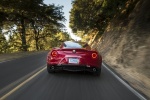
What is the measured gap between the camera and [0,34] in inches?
1752

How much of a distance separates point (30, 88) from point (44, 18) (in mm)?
39665

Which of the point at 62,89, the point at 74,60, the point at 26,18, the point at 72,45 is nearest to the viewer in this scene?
the point at 62,89

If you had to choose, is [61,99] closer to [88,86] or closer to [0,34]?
[88,86]

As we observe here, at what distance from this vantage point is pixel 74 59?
11.4m

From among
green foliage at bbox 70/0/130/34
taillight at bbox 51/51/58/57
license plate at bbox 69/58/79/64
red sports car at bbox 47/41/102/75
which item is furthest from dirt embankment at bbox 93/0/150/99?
green foliage at bbox 70/0/130/34

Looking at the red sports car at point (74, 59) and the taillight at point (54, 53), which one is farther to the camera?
the taillight at point (54, 53)

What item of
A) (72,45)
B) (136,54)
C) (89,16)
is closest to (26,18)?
(89,16)

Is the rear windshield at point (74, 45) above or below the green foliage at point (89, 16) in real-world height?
below

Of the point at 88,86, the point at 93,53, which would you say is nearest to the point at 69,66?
the point at 93,53

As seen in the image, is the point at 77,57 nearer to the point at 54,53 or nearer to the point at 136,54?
the point at 54,53

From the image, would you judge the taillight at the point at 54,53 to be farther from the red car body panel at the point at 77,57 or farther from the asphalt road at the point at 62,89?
the asphalt road at the point at 62,89

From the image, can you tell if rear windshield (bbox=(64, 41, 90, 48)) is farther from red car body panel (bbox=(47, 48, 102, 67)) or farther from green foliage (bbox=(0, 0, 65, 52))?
green foliage (bbox=(0, 0, 65, 52))

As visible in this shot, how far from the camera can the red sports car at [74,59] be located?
1141 centimetres

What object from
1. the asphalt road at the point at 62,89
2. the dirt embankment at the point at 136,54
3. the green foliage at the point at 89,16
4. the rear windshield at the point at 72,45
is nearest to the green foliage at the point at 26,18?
the green foliage at the point at 89,16
